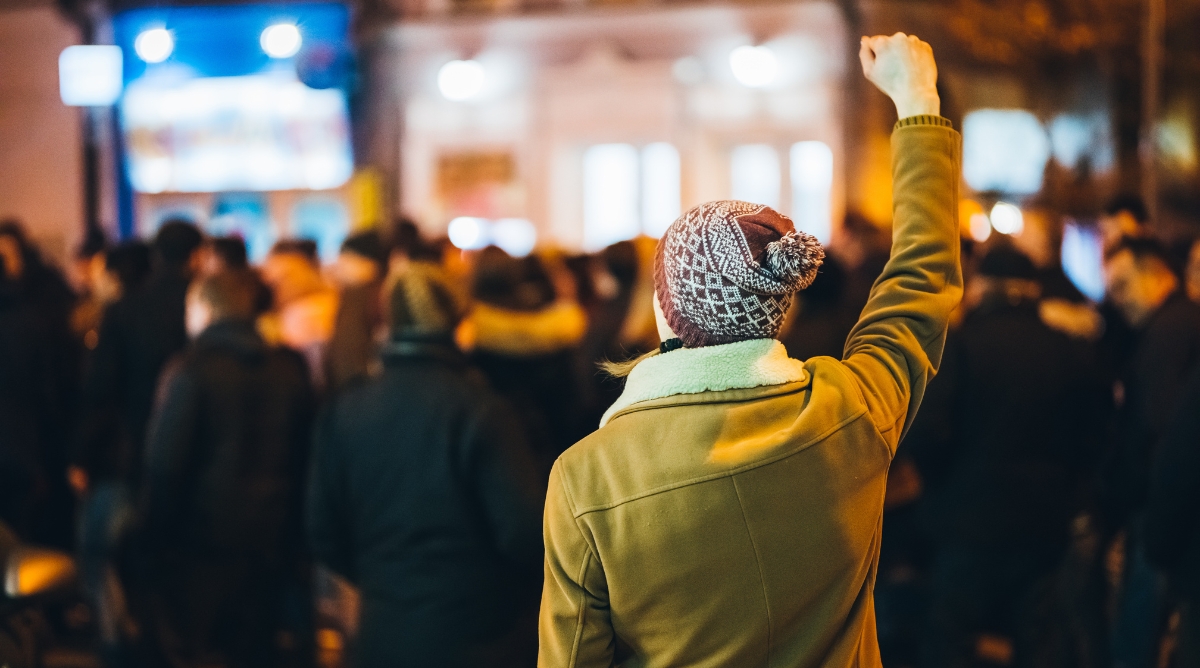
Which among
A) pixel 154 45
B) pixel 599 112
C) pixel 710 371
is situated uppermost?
pixel 154 45

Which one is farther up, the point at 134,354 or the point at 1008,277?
the point at 1008,277

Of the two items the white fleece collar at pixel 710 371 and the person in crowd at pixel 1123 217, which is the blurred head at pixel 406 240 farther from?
the white fleece collar at pixel 710 371

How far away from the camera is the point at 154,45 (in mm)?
18344

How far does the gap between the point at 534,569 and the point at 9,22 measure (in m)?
18.2

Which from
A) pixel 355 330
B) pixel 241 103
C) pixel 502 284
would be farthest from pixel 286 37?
pixel 502 284

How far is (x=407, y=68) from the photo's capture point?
1733cm

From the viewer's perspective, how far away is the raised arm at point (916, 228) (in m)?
2.39

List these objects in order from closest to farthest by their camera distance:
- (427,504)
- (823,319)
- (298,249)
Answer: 1. (427,504)
2. (823,319)
3. (298,249)

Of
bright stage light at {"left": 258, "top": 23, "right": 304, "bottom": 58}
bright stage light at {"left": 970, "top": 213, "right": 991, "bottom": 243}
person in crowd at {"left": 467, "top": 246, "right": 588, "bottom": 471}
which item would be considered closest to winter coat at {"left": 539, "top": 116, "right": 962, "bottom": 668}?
person in crowd at {"left": 467, "top": 246, "right": 588, "bottom": 471}

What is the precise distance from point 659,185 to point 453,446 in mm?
12812

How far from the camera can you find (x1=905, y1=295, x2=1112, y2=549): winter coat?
4.96 m

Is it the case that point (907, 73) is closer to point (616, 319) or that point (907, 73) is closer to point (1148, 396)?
point (1148, 396)

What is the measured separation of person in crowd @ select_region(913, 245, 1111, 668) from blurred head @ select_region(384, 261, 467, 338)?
216 centimetres

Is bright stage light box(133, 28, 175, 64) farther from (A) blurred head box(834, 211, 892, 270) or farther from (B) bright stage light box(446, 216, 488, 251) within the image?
(A) blurred head box(834, 211, 892, 270)
